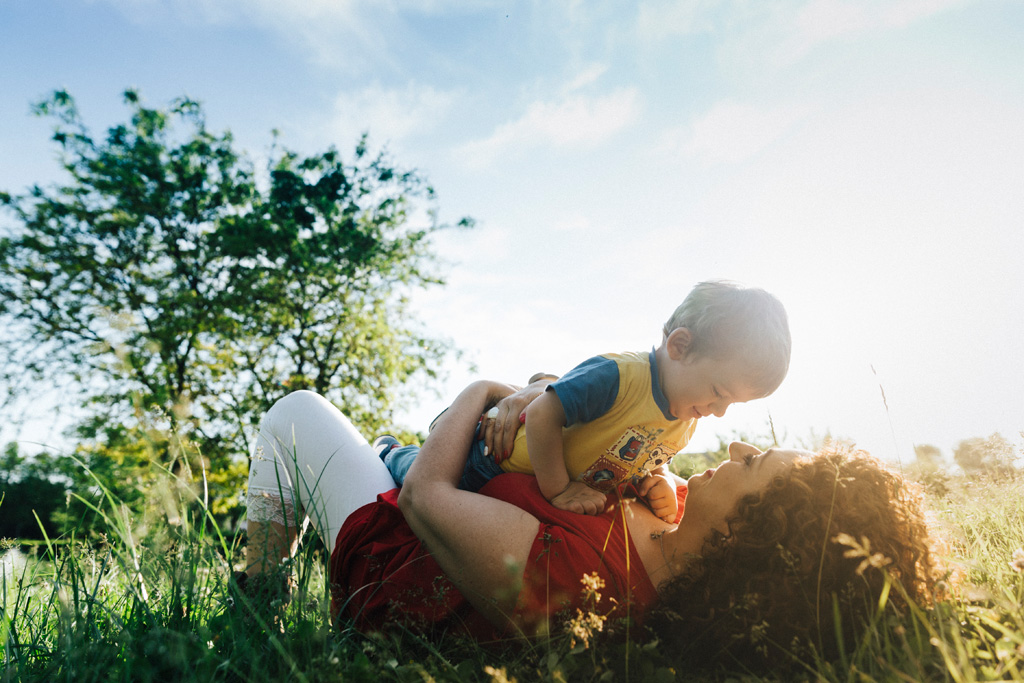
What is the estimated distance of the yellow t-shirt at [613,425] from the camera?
269 cm

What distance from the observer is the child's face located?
8.58 feet

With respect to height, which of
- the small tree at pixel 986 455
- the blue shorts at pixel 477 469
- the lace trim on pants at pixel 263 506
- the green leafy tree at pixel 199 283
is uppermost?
the green leafy tree at pixel 199 283

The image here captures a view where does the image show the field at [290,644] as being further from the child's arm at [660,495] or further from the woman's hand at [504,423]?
the woman's hand at [504,423]

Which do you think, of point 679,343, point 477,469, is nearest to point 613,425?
point 679,343

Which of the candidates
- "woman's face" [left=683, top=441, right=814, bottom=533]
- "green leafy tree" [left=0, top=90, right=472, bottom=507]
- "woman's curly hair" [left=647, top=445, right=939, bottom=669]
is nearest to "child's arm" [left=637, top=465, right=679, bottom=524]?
"woman's face" [left=683, top=441, right=814, bottom=533]

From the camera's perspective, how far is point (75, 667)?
1.87 metres

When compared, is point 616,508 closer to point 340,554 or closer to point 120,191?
point 340,554

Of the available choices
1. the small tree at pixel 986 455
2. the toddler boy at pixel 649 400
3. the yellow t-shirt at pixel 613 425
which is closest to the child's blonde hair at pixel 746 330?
the toddler boy at pixel 649 400

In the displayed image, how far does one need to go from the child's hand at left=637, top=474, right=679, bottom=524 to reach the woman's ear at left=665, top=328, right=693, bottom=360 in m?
0.64

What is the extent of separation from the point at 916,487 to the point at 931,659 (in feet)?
2.97

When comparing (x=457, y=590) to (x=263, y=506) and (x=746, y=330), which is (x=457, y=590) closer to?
(x=263, y=506)

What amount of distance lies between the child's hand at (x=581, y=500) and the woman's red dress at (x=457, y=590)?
4 centimetres

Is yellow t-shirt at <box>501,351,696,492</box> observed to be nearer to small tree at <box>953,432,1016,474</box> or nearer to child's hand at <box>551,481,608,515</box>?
child's hand at <box>551,481,608,515</box>

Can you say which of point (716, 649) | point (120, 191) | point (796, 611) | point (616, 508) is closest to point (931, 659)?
point (796, 611)
